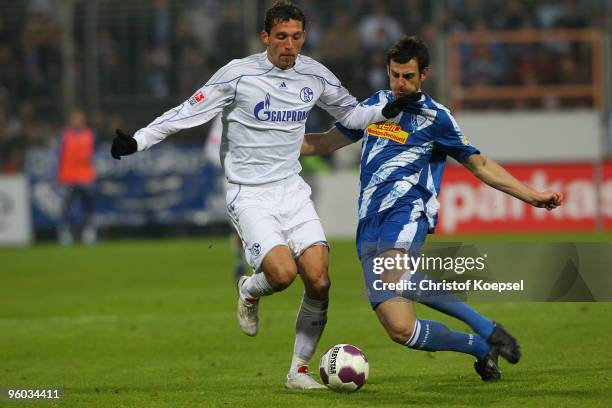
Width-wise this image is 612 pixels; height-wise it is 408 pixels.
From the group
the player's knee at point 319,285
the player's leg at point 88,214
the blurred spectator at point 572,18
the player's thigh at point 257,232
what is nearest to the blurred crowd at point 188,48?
the blurred spectator at point 572,18

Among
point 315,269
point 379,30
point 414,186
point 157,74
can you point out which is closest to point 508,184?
point 414,186

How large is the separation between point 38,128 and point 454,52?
842 cm

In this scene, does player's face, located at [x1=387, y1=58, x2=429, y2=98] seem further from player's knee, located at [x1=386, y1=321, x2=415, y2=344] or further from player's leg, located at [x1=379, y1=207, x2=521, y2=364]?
player's knee, located at [x1=386, y1=321, x2=415, y2=344]

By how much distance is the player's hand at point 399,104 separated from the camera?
7.00 m

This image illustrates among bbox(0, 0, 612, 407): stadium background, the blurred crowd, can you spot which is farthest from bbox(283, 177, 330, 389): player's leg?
the blurred crowd

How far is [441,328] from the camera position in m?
6.96

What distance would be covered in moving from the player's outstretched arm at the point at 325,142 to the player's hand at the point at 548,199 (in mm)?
1446

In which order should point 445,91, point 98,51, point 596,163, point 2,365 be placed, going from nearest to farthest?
point 2,365 < point 596,163 < point 445,91 < point 98,51

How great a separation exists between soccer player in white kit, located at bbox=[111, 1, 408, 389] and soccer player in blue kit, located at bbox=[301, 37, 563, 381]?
0.59ft

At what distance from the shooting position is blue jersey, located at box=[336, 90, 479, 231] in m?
7.15

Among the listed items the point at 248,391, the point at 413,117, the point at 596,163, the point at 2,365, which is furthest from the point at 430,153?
the point at 596,163

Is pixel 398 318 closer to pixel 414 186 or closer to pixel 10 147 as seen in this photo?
pixel 414 186

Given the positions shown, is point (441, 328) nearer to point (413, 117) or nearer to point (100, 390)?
point (413, 117)

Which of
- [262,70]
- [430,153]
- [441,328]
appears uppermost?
[262,70]
